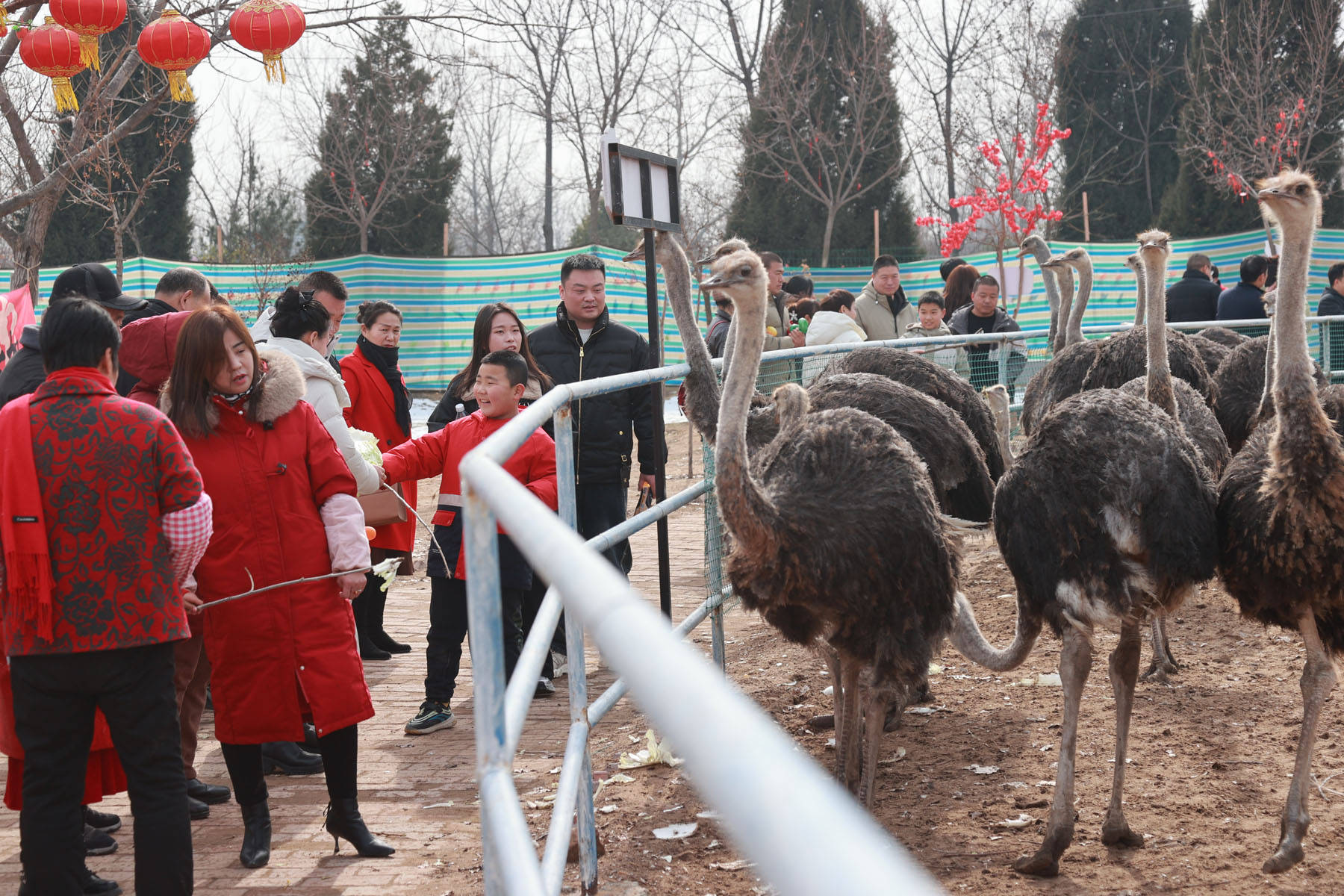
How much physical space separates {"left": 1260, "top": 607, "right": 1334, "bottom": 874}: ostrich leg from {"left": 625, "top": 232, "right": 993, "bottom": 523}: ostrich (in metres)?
2.03

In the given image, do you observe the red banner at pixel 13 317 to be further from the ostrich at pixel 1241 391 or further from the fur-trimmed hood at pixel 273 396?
the ostrich at pixel 1241 391

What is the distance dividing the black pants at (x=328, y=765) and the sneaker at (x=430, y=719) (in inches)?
51.6

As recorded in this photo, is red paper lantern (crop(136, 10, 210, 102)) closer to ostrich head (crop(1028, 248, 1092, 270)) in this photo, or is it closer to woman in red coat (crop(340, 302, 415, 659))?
woman in red coat (crop(340, 302, 415, 659))

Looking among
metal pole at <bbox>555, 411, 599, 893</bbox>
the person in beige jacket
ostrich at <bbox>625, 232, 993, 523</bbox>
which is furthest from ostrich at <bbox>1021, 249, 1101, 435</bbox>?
metal pole at <bbox>555, 411, 599, 893</bbox>

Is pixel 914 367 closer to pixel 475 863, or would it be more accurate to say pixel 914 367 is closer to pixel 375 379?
pixel 375 379

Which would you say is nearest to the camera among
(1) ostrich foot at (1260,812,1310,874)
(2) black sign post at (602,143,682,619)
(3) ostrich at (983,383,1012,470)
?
(1) ostrich foot at (1260,812,1310,874)

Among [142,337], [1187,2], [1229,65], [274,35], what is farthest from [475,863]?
[1187,2]

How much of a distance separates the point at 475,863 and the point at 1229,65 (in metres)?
21.2

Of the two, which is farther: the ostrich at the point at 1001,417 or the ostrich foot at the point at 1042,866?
the ostrich at the point at 1001,417

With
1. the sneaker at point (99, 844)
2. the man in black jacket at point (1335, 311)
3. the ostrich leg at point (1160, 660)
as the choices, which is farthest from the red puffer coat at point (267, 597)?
the man in black jacket at point (1335, 311)

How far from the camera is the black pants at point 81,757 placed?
329 centimetres

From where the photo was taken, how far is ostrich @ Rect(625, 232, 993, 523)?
5.52m

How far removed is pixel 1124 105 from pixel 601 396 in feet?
92.7

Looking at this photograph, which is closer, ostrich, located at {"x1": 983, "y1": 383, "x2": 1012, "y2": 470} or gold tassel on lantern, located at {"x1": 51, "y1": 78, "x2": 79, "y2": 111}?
ostrich, located at {"x1": 983, "y1": 383, "x2": 1012, "y2": 470}
